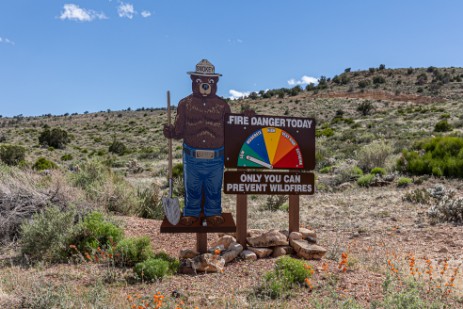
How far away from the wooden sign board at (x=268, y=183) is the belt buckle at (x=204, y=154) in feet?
1.36

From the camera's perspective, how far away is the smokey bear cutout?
662cm

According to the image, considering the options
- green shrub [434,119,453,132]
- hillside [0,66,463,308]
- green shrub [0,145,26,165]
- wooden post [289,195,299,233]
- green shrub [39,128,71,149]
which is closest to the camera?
hillside [0,66,463,308]

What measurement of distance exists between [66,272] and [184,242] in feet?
8.66

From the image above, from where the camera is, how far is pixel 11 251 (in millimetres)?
6961

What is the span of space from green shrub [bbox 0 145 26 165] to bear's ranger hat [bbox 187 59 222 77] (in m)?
16.8

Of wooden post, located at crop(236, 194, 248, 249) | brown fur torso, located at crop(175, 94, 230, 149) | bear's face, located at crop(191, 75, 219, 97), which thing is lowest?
wooden post, located at crop(236, 194, 248, 249)

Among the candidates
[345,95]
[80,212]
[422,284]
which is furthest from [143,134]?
[422,284]

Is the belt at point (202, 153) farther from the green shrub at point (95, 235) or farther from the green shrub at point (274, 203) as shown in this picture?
the green shrub at point (274, 203)

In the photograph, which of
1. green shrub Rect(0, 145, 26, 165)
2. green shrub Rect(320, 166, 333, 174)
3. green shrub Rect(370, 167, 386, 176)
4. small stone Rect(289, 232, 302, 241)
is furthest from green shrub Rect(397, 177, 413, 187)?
green shrub Rect(0, 145, 26, 165)

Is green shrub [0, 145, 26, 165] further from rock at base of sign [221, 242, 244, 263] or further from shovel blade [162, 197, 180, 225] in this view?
rock at base of sign [221, 242, 244, 263]

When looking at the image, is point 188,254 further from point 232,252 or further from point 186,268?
point 232,252

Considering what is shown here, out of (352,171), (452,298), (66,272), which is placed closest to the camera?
(452,298)

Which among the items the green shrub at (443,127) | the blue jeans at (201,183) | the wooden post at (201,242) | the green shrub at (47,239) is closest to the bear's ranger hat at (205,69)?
the blue jeans at (201,183)

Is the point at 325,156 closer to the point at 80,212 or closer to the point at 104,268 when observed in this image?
the point at 80,212
